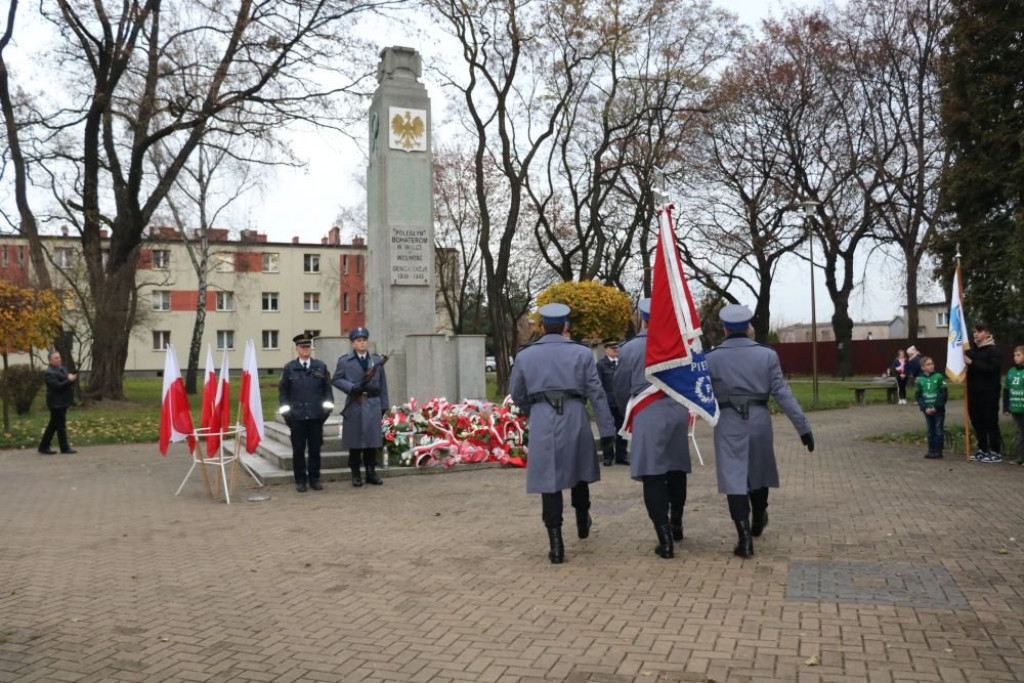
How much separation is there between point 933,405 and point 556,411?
8413 millimetres

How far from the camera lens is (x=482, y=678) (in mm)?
4141

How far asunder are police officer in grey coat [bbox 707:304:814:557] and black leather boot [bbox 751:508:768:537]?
52 centimetres

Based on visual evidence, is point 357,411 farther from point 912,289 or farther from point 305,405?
point 912,289

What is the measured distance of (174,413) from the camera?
33.0ft

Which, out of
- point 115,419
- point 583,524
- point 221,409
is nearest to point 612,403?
point 221,409

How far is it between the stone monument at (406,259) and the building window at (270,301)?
172 ft

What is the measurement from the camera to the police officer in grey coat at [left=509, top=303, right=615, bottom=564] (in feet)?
21.3

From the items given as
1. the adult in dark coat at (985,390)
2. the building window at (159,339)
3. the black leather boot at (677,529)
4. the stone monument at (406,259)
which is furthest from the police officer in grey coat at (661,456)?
the building window at (159,339)

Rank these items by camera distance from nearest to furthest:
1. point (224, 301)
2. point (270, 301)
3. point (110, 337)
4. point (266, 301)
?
1. point (110, 337)
2. point (224, 301)
3. point (266, 301)
4. point (270, 301)

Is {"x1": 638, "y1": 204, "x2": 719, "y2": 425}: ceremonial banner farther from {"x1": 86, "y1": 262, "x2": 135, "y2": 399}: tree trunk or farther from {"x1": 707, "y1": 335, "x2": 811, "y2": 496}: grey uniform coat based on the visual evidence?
{"x1": 86, "y1": 262, "x2": 135, "y2": 399}: tree trunk

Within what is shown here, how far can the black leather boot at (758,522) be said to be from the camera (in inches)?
277

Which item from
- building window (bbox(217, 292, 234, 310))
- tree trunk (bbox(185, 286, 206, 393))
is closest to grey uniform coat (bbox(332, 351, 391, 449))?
tree trunk (bbox(185, 286, 206, 393))

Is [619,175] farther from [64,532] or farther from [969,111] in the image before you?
[64,532]

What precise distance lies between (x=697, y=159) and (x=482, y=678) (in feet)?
102
